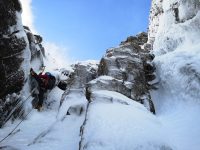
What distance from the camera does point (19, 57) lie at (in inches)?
701

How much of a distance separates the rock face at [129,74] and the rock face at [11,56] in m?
4.57

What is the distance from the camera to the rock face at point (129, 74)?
54.3 feet

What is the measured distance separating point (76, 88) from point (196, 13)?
393 inches

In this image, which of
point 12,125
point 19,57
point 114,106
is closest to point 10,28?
point 19,57

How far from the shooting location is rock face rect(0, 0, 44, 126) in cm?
1623

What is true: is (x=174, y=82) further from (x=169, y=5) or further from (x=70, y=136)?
(x=169, y=5)

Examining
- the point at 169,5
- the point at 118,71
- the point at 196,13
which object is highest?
the point at 169,5

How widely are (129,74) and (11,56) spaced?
7150mm

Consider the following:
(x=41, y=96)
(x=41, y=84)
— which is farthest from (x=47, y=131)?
(x=41, y=84)

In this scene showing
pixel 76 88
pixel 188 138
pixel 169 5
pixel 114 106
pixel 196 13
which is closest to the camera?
pixel 188 138

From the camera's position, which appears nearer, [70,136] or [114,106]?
[114,106]

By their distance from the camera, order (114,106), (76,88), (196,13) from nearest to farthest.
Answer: (114,106) < (196,13) < (76,88)

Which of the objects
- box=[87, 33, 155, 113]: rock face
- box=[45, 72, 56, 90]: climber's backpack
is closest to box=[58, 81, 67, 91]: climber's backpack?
box=[45, 72, 56, 90]: climber's backpack

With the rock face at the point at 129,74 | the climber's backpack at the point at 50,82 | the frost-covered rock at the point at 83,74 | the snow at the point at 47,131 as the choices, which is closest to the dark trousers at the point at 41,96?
the snow at the point at 47,131
